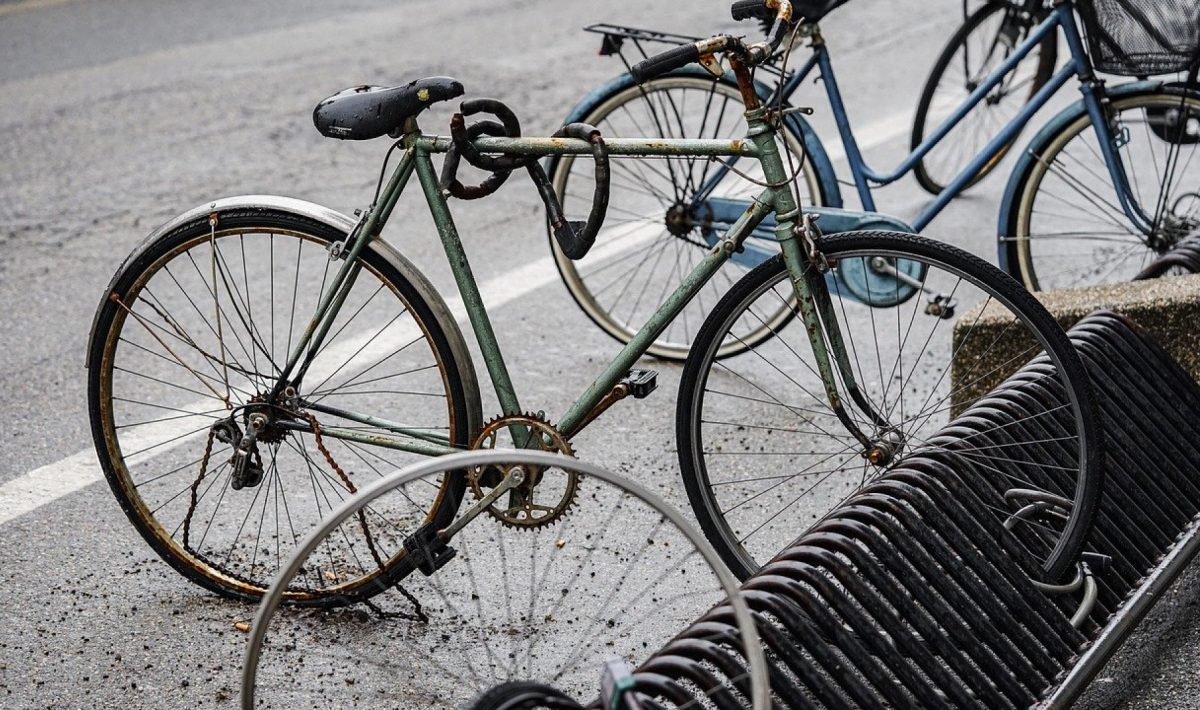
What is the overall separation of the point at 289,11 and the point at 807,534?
9022mm

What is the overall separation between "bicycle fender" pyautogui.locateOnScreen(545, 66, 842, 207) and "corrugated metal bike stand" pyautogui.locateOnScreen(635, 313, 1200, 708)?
4.16 ft

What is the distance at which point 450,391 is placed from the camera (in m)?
3.38

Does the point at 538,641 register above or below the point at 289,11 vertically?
below

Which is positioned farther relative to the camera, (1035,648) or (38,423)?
(38,423)

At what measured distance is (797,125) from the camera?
4.66 meters

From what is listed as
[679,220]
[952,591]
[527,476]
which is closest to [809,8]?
[679,220]

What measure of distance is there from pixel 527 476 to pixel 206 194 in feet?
13.2

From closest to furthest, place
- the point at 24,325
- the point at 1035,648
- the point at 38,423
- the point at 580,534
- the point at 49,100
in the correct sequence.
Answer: the point at 1035,648, the point at 580,534, the point at 38,423, the point at 24,325, the point at 49,100

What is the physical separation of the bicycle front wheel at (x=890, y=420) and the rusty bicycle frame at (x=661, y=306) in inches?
2.0

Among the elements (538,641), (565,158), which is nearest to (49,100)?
(565,158)

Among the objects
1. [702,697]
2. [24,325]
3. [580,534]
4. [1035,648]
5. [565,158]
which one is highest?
[24,325]

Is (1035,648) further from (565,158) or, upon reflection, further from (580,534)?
(565,158)

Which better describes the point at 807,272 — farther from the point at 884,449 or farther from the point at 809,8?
the point at 809,8

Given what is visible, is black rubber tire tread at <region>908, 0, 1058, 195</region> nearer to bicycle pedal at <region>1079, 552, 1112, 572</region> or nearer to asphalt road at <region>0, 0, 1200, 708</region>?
asphalt road at <region>0, 0, 1200, 708</region>
